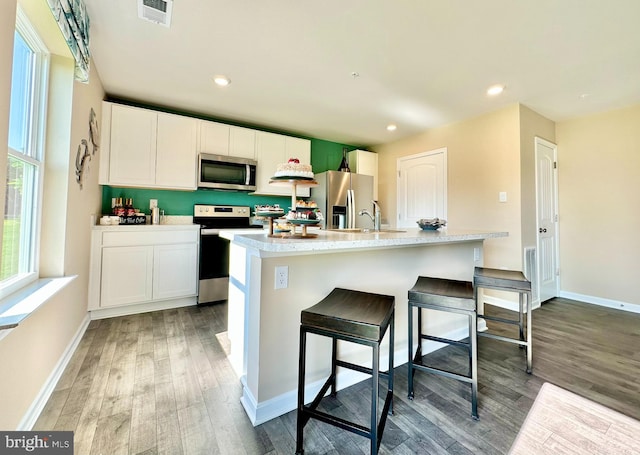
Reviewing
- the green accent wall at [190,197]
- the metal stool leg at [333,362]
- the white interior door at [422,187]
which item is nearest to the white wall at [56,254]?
the green accent wall at [190,197]

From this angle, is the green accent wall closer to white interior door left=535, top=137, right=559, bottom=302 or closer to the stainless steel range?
the stainless steel range

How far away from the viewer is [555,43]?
206 cm

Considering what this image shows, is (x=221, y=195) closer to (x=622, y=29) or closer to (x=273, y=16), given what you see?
(x=273, y=16)

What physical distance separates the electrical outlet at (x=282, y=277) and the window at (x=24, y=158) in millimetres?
1361

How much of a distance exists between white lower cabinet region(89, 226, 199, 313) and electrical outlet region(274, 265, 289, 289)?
220cm

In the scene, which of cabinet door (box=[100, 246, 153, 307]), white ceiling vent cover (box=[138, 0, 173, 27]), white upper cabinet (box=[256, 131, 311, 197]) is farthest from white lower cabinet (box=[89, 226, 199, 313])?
white ceiling vent cover (box=[138, 0, 173, 27])

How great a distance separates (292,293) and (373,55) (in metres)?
2.07

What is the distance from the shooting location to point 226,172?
11.6 feet

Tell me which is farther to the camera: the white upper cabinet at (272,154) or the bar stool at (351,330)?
the white upper cabinet at (272,154)

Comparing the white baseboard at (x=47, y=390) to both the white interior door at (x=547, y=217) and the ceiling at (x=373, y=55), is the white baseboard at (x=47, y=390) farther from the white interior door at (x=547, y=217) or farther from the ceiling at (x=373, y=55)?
the white interior door at (x=547, y=217)

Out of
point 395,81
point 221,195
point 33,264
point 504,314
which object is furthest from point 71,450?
point 504,314

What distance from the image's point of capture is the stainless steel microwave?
11.0 feet

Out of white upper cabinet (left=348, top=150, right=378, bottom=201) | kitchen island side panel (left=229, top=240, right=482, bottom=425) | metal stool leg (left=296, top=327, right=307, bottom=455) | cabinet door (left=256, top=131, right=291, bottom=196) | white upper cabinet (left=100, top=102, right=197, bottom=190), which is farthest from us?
white upper cabinet (left=348, top=150, right=378, bottom=201)

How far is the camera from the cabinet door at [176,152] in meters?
3.15
